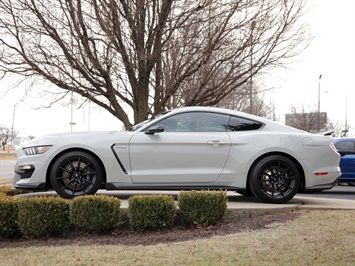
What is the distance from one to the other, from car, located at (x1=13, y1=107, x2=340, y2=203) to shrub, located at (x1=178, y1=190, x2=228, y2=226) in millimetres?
633

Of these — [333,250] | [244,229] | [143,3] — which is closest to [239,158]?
[244,229]

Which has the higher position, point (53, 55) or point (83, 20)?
point (83, 20)

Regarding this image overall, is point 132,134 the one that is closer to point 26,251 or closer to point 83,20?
point 26,251

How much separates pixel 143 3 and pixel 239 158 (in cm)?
439

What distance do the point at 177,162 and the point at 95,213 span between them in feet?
4.62

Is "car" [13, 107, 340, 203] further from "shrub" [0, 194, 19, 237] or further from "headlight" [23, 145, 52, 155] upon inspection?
"shrub" [0, 194, 19, 237]

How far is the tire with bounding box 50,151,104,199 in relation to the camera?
20.9ft

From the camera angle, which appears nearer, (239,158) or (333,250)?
(333,250)

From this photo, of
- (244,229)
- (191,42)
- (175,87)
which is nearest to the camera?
(244,229)

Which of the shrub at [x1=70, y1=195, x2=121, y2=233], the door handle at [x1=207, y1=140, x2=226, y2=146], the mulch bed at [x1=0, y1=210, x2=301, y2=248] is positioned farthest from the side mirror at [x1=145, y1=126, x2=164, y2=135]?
the mulch bed at [x1=0, y1=210, x2=301, y2=248]

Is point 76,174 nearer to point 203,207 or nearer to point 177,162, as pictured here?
point 177,162

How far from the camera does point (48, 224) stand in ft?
18.4

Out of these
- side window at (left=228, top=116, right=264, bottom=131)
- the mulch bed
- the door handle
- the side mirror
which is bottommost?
the mulch bed

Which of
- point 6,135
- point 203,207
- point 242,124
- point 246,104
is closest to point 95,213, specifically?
point 203,207
